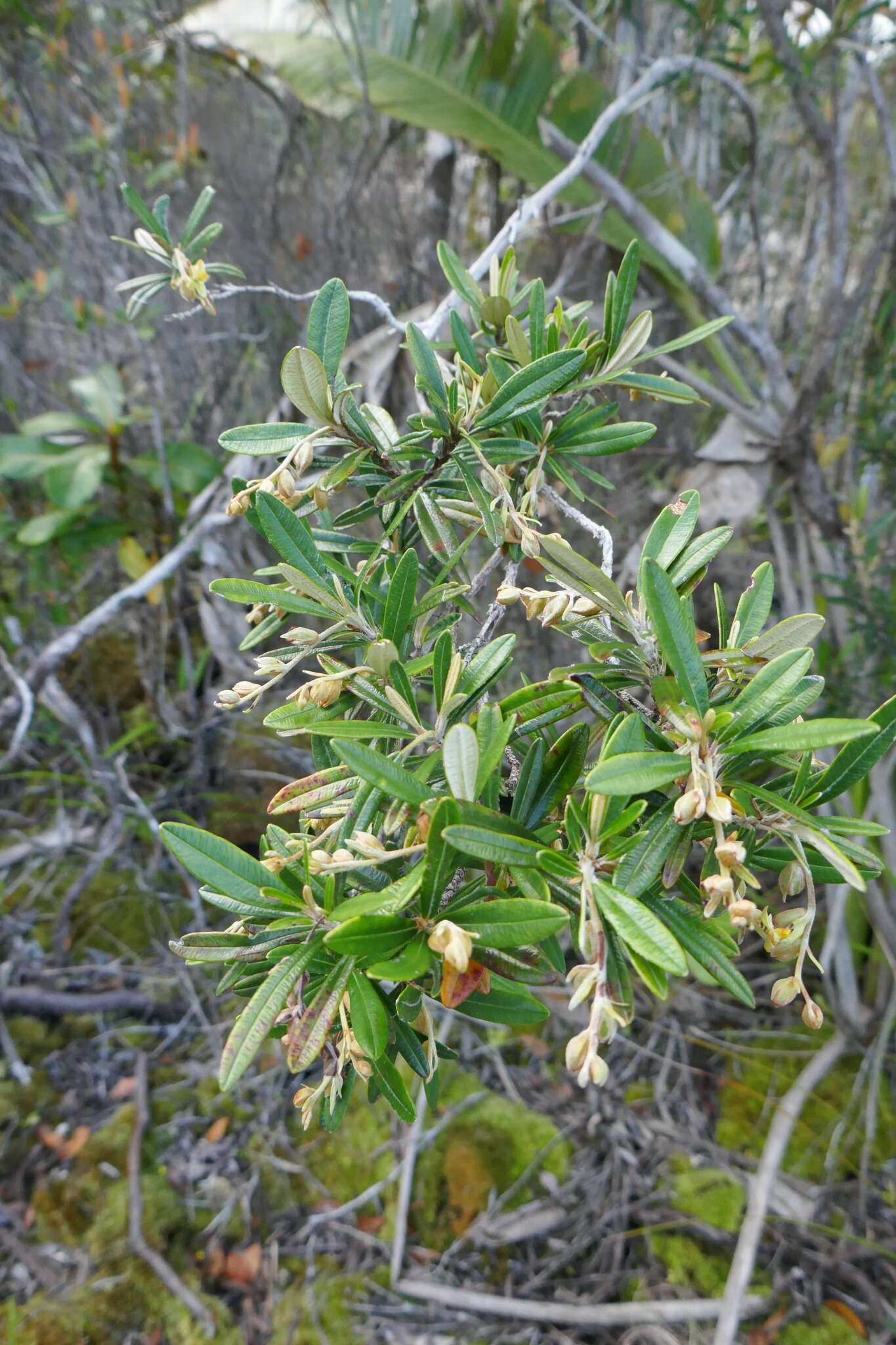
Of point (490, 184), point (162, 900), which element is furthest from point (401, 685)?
point (490, 184)

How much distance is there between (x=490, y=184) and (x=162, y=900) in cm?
211

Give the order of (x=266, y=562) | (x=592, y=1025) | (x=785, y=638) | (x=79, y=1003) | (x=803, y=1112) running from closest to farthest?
(x=592, y=1025), (x=785, y=638), (x=803, y=1112), (x=79, y=1003), (x=266, y=562)

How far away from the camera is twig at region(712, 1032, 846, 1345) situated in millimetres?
1081

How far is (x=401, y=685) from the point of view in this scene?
44 cm

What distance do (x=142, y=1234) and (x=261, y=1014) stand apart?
138 cm

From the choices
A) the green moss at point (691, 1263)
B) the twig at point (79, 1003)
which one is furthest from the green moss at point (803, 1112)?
the twig at point (79, 1003)

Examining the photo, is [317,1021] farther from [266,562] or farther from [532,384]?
[266,562]

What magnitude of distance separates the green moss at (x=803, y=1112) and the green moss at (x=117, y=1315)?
103 cm

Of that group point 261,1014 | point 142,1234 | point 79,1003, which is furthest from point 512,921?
point 79,1003

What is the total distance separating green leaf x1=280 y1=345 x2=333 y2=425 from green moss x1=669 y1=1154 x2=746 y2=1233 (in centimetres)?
156

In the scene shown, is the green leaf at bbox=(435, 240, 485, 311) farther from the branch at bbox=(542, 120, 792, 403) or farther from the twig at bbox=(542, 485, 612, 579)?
the branch at bbox=(542, 120, 792, 403)

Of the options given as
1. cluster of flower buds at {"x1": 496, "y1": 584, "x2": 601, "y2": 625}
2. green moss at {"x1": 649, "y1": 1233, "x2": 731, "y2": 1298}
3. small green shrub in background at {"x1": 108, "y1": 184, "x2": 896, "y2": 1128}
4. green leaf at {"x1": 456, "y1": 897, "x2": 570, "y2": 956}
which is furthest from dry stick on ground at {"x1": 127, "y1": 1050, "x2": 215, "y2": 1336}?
cluster of flower buds at {"x1": 496, "y1": 584, "x2": 601, "y2": 625}

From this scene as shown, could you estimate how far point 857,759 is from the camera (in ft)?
1.29

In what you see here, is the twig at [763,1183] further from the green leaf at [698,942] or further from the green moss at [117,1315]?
the green leaf at [698,942]
